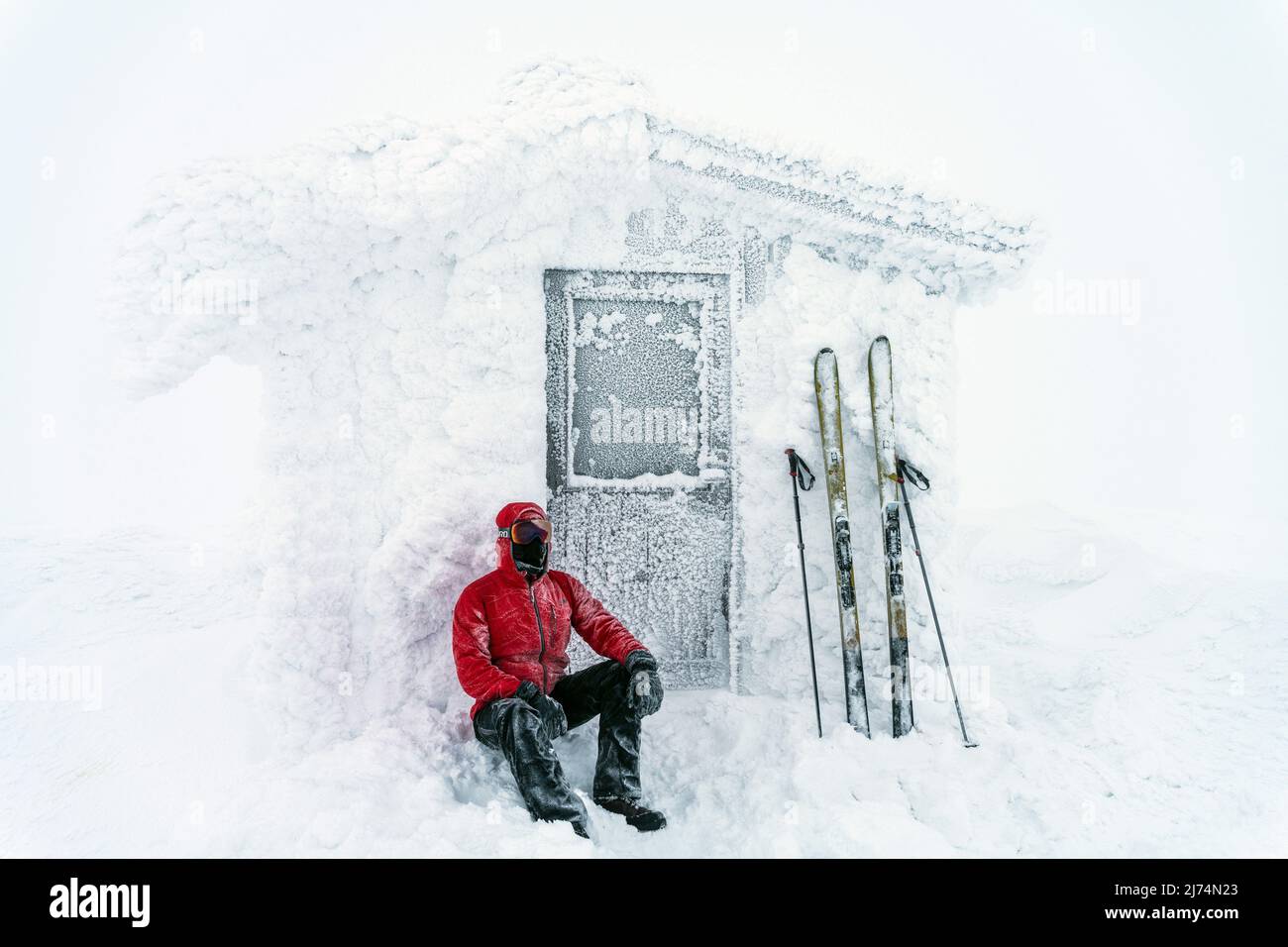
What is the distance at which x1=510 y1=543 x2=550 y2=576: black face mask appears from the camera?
3.47 metres

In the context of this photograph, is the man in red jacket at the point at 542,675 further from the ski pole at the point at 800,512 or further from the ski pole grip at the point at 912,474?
the ski pole grip at the point at 912,474

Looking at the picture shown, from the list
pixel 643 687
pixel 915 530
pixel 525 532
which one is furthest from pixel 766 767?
Answer: pixel 525 532

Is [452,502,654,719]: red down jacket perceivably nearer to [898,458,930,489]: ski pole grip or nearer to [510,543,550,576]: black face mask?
[510,543,550,576]: black face mask

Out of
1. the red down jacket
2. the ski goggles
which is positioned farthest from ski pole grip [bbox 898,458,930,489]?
the ski goggles

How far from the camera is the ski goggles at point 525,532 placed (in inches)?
136

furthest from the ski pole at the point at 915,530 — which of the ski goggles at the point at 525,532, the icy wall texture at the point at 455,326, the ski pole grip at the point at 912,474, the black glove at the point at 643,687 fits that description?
the ski goggles at the point at 525,532

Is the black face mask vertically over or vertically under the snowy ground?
over

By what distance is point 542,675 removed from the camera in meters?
3.54

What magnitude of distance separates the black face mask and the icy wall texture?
0.49m

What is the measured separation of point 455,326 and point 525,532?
49.9 inches
